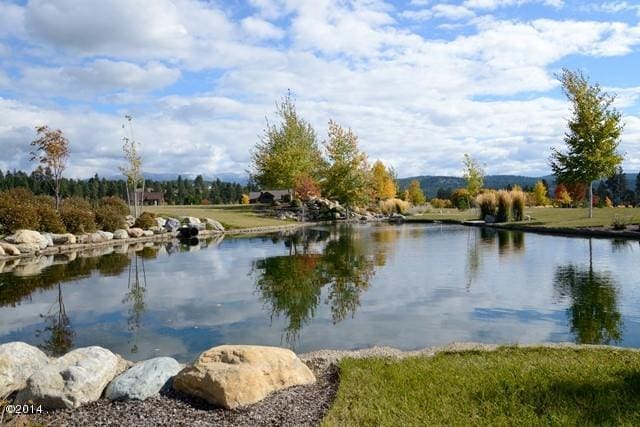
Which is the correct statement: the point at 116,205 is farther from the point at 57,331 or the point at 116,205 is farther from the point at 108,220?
the point at 57,331

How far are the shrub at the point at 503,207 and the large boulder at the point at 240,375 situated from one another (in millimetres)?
28496

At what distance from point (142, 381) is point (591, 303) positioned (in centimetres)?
791

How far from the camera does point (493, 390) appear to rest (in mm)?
4688

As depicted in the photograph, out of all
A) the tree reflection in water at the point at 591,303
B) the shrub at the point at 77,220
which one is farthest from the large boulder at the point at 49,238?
the tree reflection in water at the point at 591,303

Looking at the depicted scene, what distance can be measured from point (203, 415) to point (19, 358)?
2.42m

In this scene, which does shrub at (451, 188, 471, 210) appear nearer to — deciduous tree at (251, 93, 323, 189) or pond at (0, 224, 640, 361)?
deciduous tree at (251, 93, 323, 189)

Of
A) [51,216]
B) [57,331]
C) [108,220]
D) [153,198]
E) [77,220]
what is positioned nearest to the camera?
[57,331]

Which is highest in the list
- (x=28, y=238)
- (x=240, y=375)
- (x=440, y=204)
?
(x=440, y=204)

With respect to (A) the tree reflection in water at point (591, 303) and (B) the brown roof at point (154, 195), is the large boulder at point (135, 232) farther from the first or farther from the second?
(B) the brown roof at point (154, 195)

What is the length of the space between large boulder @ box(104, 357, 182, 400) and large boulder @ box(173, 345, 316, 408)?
7.6 inches

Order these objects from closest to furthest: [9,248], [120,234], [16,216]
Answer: [9,248]
[16,216]
[120,234]

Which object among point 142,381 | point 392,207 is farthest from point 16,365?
point 392,207

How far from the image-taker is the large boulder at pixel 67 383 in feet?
15.8

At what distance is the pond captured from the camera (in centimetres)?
760
